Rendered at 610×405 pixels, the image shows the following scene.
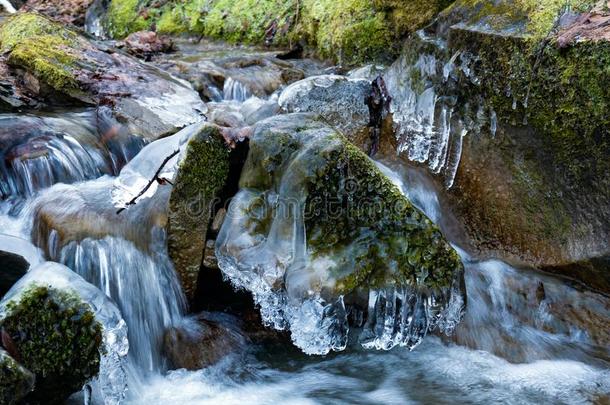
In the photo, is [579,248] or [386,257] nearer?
[386,257]

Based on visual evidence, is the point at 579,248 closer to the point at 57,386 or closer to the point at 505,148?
the point at 505,148

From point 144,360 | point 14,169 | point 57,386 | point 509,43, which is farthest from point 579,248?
point 14,169

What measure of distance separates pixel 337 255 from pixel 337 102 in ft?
8.39

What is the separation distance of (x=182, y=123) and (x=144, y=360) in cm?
273

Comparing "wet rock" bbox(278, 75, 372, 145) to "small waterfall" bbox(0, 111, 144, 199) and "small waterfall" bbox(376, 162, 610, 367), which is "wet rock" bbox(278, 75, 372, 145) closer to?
"small waterfall" bbox(0, 111, 144, 199)

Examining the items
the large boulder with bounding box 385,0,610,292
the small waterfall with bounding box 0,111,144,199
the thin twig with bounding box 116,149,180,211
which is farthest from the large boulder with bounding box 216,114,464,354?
the small waterfall with bounding box 0,111,144,199

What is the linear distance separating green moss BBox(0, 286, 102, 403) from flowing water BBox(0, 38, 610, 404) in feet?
0.89

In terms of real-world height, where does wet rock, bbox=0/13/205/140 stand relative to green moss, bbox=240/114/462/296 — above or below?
above

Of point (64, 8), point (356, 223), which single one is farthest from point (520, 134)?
point (64, 8)

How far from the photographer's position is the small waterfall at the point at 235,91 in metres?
6.94

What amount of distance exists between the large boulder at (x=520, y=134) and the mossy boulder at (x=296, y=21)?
80.4 inches

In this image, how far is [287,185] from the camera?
11.9 feet

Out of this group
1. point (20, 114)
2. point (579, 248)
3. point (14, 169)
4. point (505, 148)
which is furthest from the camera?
point (20, 114)

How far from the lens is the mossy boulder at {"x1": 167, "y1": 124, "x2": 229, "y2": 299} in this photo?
373cm
